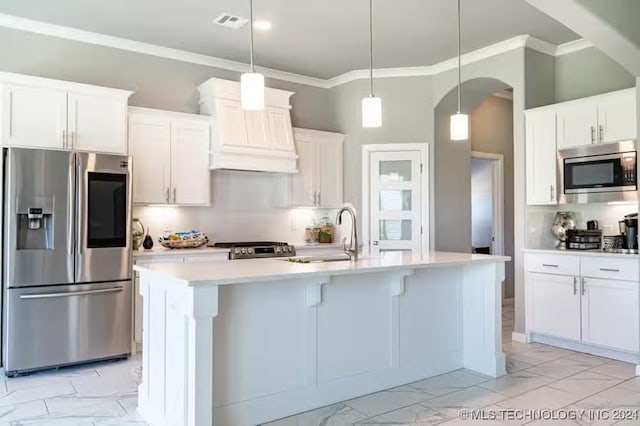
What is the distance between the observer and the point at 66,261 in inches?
155

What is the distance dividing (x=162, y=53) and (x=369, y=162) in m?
2.59

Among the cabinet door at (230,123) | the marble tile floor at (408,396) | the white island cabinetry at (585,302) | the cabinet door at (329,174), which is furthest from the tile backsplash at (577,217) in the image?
the cabinet door at (230,123)

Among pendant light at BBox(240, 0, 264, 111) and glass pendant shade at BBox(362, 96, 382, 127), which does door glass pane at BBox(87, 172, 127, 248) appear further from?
glass pendant shade at BBox(362, 96, 382, 127)

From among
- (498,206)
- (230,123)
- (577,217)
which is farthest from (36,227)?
(498,206)

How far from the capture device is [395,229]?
583 centimetres

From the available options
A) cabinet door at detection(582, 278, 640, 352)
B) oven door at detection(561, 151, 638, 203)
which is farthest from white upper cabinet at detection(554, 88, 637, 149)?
cabinet door at detection(582, 278, 640, 352)

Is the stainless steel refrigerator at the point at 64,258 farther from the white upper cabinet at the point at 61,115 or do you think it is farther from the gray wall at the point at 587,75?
the gray wall at the point at 587,75

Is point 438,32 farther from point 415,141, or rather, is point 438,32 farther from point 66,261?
point 66,261

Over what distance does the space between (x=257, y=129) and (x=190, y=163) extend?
31.8 inches

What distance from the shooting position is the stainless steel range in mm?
4844

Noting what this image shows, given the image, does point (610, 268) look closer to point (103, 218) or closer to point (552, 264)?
point (552, 264)

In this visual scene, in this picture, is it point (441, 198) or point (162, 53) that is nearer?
point (162, 53)

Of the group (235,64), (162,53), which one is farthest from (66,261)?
(235,64)

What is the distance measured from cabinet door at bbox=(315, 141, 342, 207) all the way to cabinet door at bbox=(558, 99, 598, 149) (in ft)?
8.23
